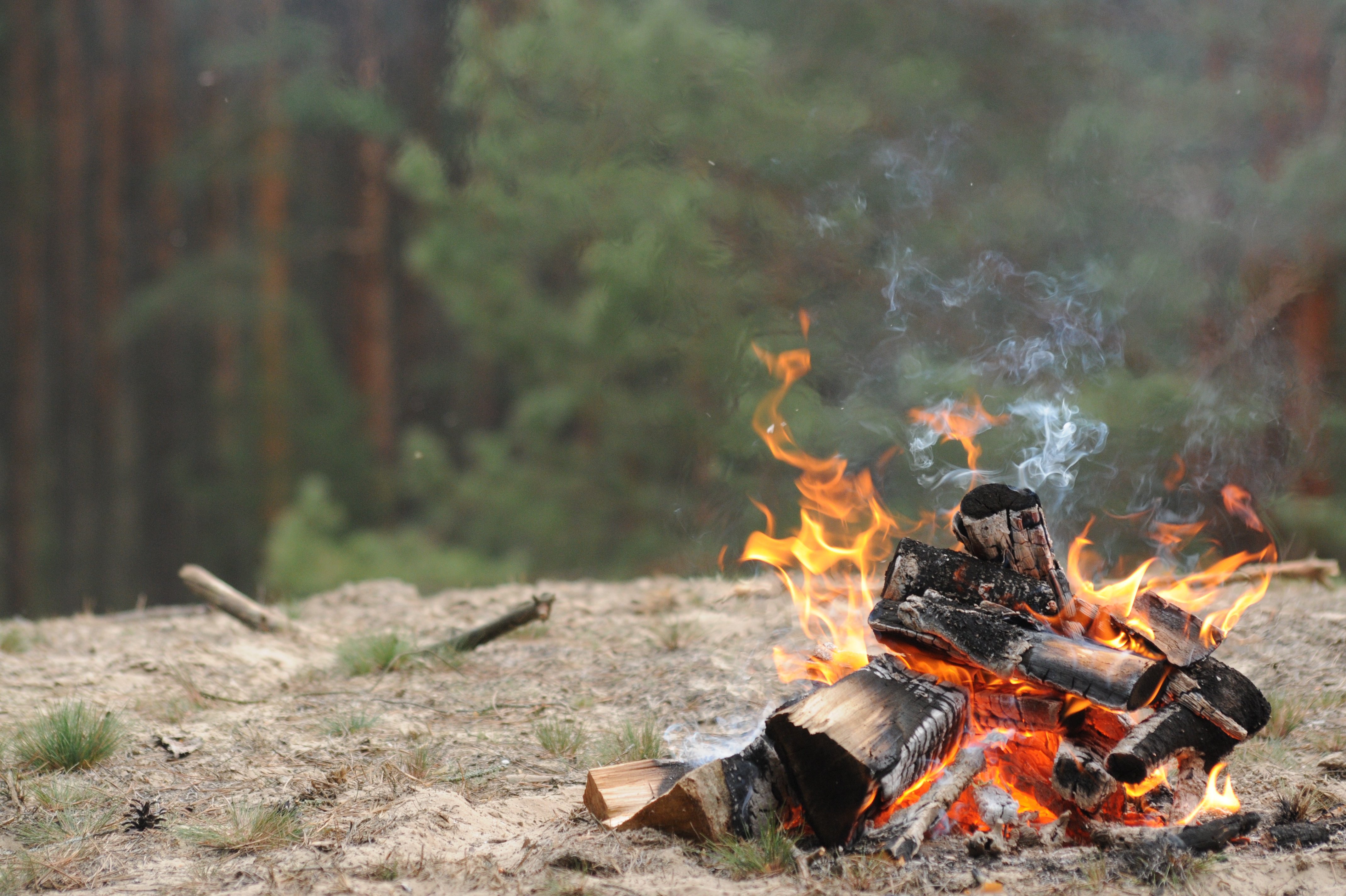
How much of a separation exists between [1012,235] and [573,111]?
3.74 meters

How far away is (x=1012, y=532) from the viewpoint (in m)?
2.56

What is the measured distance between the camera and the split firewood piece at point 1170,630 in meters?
2.46

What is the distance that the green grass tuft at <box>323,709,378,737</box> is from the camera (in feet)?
10.6

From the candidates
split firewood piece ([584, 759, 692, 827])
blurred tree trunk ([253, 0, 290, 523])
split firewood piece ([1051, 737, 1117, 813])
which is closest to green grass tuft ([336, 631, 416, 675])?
split firewood piece ([584, 759, 692, 827])

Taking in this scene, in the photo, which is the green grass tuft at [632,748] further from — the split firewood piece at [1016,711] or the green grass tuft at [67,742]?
the green grass tuft at [67,742]

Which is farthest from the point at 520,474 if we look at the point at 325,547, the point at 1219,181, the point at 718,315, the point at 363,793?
the point at 363,793

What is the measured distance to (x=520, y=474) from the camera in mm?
9617

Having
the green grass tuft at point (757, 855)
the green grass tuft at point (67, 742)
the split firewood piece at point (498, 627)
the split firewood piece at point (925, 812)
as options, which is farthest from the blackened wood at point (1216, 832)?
the green grass tuft at point (67, 742)

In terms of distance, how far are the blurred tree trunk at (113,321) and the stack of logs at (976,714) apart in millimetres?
12289

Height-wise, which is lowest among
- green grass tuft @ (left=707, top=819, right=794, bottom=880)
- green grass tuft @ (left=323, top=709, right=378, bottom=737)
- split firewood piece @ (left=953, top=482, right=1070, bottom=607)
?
green grass tuft @ (left=323, top=709, right=378, bottom=737)

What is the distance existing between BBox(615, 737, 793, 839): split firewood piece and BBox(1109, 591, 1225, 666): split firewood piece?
0.95 metres

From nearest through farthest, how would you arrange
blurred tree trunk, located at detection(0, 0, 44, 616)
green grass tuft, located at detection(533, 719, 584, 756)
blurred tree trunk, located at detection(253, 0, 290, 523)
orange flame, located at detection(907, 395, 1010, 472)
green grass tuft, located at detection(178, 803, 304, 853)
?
green grass tuft, located at detection(178, 803, 304, 853), green grass tuft, located at detection(533, 719, 584, 756), orange flame, located at detection(907, 395, 1010, 472), blurred tree trunk, located at detection(253, 0, 290, 523), blurred tree trunk, located at detection(0, 0, 44, 616)

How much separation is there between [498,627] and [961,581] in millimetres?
2168

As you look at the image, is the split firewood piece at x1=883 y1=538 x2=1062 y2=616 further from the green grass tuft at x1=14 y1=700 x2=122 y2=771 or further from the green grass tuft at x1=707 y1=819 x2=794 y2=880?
the green grass tuft at x1=14 y1=700 x2=122 y2=771
